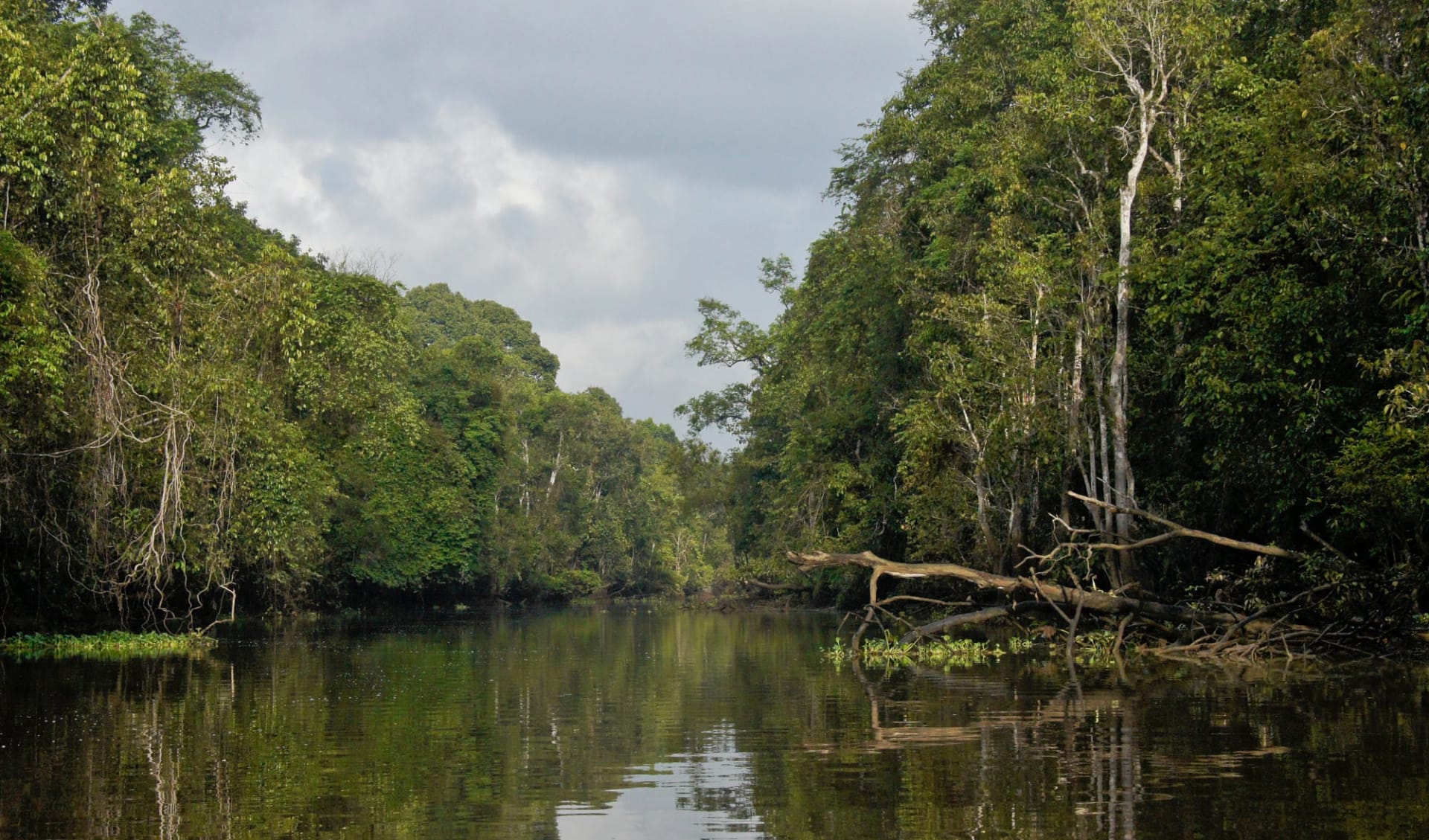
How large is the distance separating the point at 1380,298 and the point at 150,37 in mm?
39467

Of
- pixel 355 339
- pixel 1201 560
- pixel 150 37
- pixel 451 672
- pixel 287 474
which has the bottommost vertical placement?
pixel 451 672

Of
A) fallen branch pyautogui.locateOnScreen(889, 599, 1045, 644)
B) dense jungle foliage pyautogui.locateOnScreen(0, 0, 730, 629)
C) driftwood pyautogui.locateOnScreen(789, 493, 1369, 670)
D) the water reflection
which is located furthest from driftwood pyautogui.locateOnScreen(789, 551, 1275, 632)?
dense jungle foliage pyautogui.locateOnScreen(0, 0, 730, 629)

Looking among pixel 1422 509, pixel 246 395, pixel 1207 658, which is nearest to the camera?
pixel 1422 509

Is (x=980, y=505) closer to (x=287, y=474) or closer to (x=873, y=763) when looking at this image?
(x=287, y=474)

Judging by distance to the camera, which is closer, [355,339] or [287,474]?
[287,474]

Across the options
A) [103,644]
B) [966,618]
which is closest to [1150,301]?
[966,618]

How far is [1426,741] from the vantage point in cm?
909

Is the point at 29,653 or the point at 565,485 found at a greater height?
the point at 565,485

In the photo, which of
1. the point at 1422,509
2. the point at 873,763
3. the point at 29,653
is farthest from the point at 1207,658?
the point at 29,653

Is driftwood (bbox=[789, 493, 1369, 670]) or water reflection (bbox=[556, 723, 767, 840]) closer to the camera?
water reflection (bbox=[556, 723, 767, 840])

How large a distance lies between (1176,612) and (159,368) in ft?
54.5

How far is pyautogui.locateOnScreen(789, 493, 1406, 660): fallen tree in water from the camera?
16.3 meters

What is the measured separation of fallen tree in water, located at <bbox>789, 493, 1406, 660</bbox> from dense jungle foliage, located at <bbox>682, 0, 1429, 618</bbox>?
0.39 metres

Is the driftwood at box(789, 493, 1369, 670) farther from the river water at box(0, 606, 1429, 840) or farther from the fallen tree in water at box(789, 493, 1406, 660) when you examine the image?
the river water at box(0, 606, 1429, 840)
